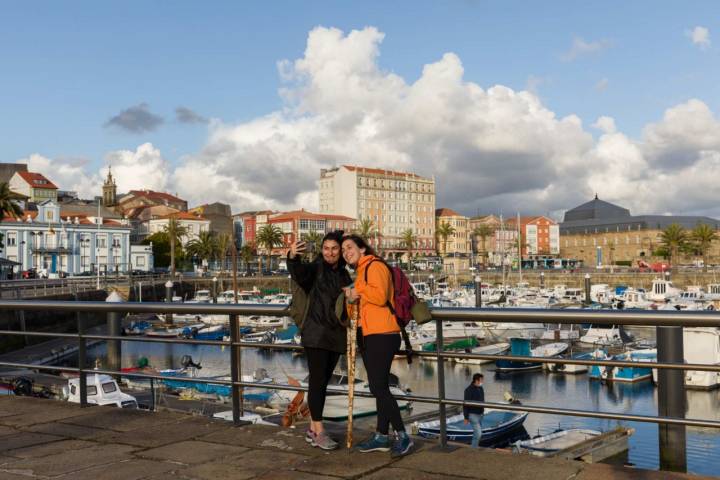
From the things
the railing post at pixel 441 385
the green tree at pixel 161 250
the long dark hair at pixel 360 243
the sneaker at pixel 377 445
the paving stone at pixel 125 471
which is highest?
the green tree at pixel 161 250

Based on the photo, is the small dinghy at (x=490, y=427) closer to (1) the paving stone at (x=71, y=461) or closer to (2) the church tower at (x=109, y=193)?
(1) the paving stone at (x=71, y=461)

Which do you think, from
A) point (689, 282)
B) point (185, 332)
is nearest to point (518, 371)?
point (185, 332)

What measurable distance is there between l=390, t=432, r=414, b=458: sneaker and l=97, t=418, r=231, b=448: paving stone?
2030 mm

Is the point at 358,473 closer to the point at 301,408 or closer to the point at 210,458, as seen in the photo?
the point at 210,458

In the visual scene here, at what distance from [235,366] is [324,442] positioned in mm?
1421

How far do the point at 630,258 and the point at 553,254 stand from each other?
22.2 meters

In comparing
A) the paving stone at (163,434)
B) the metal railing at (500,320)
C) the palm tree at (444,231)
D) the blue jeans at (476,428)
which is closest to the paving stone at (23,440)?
the paving stone at (163,434)

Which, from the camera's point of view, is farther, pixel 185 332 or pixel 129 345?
pixel 129 345

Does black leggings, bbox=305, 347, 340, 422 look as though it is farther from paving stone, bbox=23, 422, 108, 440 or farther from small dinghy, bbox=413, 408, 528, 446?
small dinghy, bbox=413, 408, 528, 446

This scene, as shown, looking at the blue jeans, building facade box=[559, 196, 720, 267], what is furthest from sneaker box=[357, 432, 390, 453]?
building facade box=[559, 196, 720, 267]

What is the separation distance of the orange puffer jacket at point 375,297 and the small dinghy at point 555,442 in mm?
10843

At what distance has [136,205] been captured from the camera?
499ft

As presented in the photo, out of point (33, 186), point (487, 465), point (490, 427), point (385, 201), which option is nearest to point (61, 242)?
point (33, 186)

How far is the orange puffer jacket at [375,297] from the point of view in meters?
5.42
